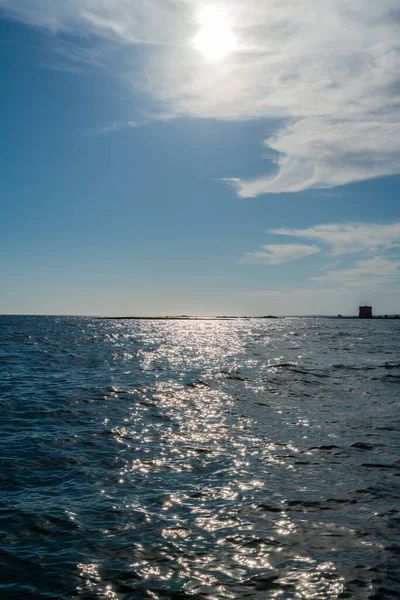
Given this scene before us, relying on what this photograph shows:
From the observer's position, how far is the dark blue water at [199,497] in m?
7.62

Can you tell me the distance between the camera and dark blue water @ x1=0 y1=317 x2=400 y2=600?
7.62 meters

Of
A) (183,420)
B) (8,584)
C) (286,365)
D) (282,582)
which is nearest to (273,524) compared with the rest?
(282,582)

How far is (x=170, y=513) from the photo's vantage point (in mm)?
10164

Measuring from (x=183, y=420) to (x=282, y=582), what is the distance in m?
12.1

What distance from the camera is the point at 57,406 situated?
70.5ft

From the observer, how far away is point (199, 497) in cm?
1103

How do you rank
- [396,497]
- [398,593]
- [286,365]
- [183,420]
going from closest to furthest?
[398,593] < [396,497] < [183,420] < [286,365]

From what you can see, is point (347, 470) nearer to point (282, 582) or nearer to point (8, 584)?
point (282, 582)

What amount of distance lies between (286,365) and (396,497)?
28914 mm

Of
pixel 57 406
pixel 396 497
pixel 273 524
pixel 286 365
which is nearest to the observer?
pixel 273 524

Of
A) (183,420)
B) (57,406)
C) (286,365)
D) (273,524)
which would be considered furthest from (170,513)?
(286,365)

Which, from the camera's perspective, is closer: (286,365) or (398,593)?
(398,593)

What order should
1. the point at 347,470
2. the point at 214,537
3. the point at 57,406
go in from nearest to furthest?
the point at 214,537
the point at 347,470
the point at 57,406

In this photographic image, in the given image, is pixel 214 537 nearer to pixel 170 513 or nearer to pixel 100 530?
pixel 170 513
